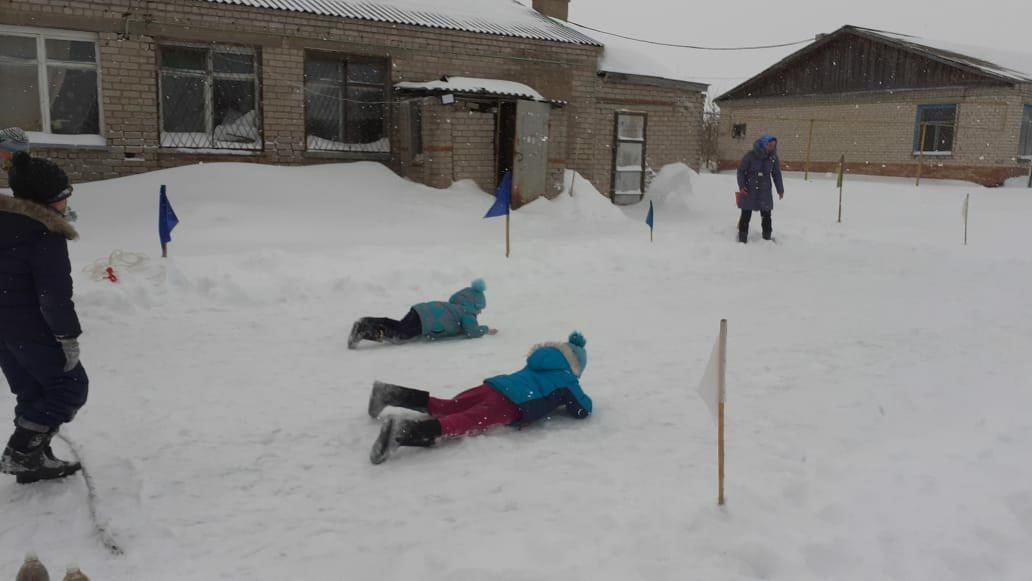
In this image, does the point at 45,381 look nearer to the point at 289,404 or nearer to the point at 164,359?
the point at 289,404

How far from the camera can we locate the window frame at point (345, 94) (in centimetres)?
1282

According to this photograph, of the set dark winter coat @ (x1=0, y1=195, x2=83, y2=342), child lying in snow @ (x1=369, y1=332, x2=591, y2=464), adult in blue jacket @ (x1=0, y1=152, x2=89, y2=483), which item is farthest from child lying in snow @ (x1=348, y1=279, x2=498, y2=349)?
dark winter coat @ (x1=0, y1=195, x2=83, y2=342)

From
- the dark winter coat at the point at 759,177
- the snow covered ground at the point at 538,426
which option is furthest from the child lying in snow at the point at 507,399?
the dark winter coat at the point at 759,177

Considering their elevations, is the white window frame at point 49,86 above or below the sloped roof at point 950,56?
below

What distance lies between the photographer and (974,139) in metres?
22.8

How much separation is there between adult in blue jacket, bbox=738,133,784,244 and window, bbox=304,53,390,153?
6314 millimetres

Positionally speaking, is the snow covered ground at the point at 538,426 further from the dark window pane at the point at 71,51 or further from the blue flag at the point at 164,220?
the dark window pane at the point at 71,51

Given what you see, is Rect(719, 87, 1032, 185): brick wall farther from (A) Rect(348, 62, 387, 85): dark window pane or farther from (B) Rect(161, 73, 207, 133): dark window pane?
(B) Rect(161, 73, 207, 133): dark window pane

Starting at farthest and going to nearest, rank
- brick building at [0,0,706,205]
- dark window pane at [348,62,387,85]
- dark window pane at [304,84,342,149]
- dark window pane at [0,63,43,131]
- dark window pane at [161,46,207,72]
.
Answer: dark window pane at [348,62,387,85], dark window pane at [304,84,342,149], dark window pane at [161,46,207,72], brick building at [0,0,706,205], dark window pane at [0,63,43,131]

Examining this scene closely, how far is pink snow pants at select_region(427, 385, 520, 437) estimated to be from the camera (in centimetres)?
388

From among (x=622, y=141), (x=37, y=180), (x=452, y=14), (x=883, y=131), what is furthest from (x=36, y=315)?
(x=883, y=131)

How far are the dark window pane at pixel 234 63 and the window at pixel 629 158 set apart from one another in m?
7.60

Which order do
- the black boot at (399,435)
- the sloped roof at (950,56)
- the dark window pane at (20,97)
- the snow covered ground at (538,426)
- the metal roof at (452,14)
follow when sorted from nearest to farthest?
the snow covered ground at (538,426)
the black boot at (399,435)
the dark window pane at (20,97)
the metal roof at (452,14)
the sloped roof at (950,56)

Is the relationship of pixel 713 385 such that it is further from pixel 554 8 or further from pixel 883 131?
pixel 883 131
